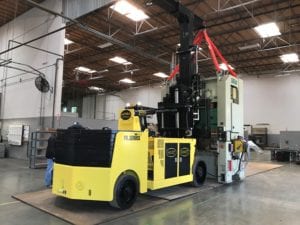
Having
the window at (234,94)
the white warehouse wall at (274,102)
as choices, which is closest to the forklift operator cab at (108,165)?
the window at (234,94)

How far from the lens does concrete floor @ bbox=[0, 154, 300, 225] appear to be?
150 inches

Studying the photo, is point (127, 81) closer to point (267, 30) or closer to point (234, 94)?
point (267, 30)

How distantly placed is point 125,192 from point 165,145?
125cm

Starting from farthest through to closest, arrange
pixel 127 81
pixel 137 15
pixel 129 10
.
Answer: pixel 127 81, pixel 137 15, pixel 129 10

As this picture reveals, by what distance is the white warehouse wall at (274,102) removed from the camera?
17.8m

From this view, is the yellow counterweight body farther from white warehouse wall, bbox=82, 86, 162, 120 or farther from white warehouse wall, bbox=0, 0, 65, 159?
white warehouse wall, bbox=82, 86, 162, 120

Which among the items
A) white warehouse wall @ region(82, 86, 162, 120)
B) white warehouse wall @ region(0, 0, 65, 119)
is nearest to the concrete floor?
white warehouse wall @ region(0, 0, 65, 119)

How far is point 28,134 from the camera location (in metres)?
11.2

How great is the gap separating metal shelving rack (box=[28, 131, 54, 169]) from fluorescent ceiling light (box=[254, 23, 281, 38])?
9.15 metres

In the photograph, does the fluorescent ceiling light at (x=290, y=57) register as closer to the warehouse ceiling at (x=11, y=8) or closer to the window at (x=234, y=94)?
the window at (x=234, y=94)

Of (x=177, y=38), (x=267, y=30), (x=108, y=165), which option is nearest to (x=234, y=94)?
(x=108, y=165)

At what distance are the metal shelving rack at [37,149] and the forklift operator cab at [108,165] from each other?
5.11 meters

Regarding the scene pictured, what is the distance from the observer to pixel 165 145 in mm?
5039

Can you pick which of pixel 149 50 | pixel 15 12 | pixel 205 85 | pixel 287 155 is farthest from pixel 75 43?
pixel 287 155
